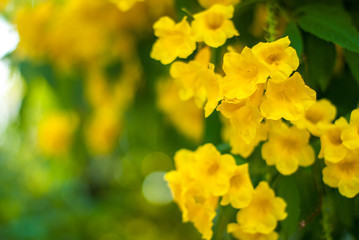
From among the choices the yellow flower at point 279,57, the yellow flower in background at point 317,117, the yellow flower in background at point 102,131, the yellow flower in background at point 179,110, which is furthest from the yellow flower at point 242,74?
the yellow flower in background at point 102,131

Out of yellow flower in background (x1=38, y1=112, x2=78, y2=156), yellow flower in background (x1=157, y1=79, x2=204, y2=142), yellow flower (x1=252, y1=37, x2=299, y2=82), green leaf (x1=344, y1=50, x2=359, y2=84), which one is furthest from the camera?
yellow flower in background (x1=38, y1=112, x2=78, y2=156)

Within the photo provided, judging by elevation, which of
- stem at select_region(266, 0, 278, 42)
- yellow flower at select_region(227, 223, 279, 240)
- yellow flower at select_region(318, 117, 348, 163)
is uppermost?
stem at select_region(266, 0, 278, 42)

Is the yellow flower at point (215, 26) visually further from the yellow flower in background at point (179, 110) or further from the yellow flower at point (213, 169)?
the yellow flower in background at point (179, 110)

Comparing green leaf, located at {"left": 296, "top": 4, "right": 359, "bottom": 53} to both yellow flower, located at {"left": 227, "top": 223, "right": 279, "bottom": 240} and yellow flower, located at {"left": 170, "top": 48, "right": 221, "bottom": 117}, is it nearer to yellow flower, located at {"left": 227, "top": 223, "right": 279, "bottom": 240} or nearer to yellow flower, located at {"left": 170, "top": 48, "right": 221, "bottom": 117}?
yellow flower, located at {"left": 170, "top": 48, "right": 221, "bottom": 117}

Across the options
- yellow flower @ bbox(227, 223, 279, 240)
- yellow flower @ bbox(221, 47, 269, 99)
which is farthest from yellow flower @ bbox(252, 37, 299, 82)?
yellow flower @ bbox(227, 223, 279, 240)

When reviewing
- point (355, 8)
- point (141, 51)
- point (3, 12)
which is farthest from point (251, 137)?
point (3, 12)

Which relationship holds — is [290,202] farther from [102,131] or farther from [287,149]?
[102,131]
